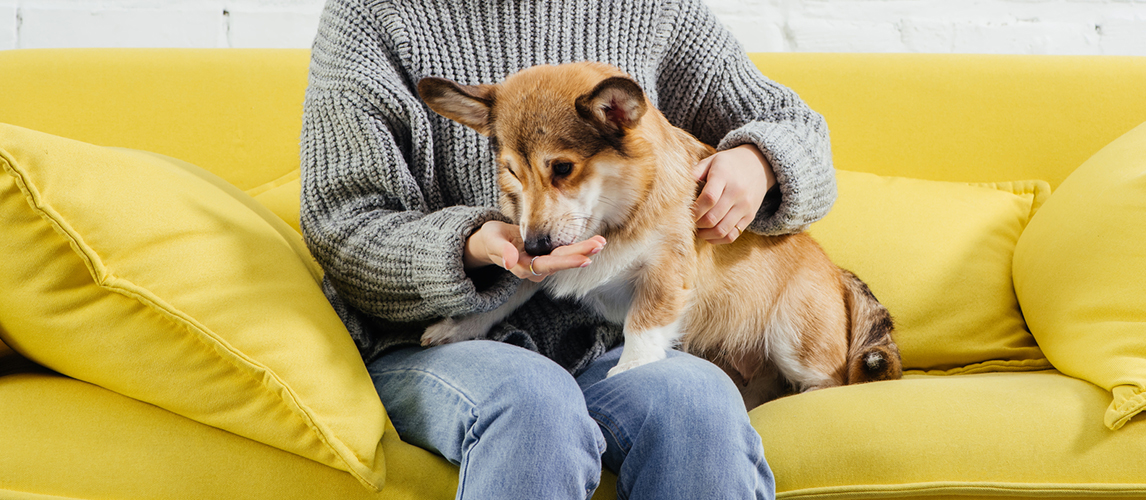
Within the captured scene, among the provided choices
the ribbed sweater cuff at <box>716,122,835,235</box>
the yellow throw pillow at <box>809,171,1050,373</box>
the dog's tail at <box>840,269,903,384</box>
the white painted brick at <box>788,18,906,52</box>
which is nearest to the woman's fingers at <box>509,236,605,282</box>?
the ribbed sweater cuff at <box>716,122,835,235</box>

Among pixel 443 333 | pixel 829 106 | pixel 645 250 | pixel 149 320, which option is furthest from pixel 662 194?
pixel 829 106

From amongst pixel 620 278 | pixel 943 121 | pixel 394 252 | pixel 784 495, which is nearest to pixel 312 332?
pixel 394 252

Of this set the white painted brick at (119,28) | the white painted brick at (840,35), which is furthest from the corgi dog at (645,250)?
the white painted brick at (119,28)

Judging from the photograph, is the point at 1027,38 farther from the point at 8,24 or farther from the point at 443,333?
the point at 8,24

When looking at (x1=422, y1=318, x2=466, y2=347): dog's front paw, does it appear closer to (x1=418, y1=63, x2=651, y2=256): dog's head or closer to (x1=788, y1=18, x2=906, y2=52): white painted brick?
(x1=418, y1=63, x2=651, y2=256): dog's head

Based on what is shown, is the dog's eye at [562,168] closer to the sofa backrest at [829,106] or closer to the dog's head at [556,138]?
the dog's head at [556,138]

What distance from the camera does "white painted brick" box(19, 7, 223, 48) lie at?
221 cm

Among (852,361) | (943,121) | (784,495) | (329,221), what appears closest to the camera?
(784,495)

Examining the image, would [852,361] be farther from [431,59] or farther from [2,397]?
[2,397]

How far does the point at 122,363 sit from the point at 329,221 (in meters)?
0.40

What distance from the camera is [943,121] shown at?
2.11 metres

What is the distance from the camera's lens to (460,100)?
1.19 m

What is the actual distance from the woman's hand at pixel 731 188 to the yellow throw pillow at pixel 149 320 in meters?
0.69

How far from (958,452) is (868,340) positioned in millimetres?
421
